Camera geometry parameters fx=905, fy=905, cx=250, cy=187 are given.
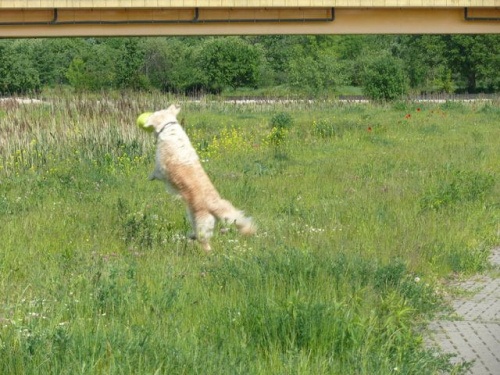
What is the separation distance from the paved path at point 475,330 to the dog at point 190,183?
215 centimetres

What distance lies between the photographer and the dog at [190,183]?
8.48 metres

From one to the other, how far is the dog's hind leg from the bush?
1433 inches

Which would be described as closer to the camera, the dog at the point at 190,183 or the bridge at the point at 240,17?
the dog at the point at 190,183

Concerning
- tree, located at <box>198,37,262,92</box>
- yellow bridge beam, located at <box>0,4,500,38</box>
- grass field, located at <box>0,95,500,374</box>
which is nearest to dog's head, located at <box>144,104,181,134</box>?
grass field, located at <box>0,95,500,374</box>

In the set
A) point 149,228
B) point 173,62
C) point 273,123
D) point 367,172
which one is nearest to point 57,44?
point 173,62

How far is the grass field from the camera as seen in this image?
18.1 ft

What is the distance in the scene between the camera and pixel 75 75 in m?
59.8

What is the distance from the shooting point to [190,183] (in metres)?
8.52

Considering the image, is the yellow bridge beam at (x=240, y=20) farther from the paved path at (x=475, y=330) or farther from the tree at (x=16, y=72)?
the tree at (x=16, y=72)

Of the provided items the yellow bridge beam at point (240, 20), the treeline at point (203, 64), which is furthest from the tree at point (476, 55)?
the yellow bridge beam at point (240, 20)

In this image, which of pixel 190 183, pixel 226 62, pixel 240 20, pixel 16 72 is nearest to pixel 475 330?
pixel 190 183

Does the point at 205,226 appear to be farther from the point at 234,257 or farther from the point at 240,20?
the point at 240,20

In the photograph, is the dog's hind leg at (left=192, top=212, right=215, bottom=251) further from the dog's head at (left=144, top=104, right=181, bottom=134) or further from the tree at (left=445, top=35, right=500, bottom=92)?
the tree at (left=445, top=35, right=500, bottom=92)

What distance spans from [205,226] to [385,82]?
37.4 metres
